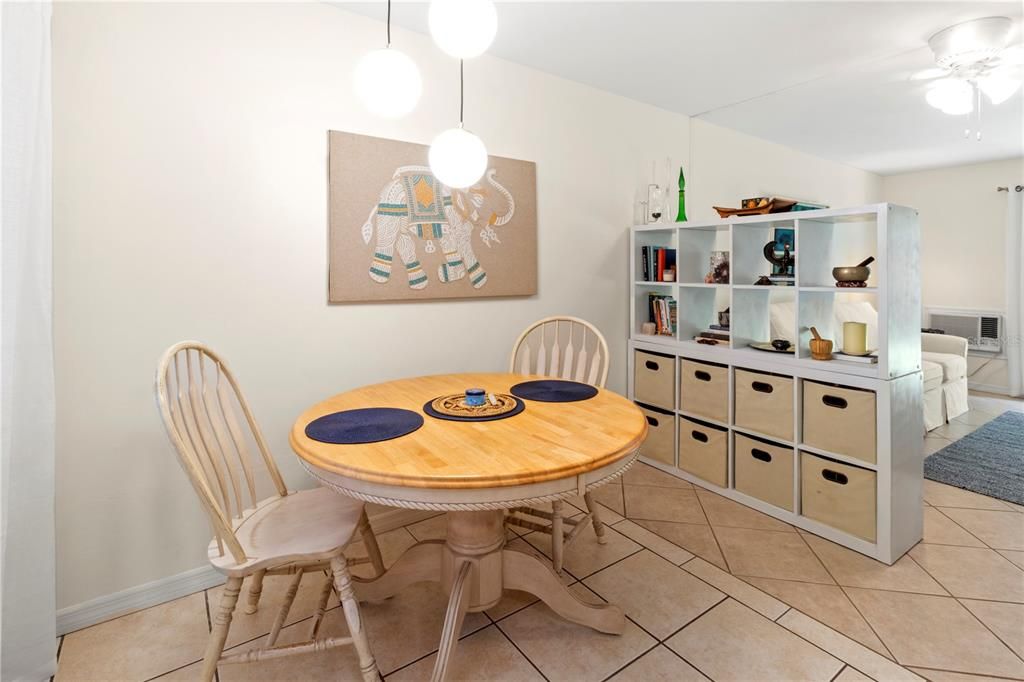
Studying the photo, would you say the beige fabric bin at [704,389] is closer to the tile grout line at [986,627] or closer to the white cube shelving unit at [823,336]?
the white cube shelving unit at [823,336]

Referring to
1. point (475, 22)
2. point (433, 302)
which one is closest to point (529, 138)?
point (433, 302)

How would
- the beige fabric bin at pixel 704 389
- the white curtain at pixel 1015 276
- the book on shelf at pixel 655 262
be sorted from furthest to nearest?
the book on shelf at pixel 655 262
the beige fabric bin at pixel 704 389
the white curtain at pixel 1015 276

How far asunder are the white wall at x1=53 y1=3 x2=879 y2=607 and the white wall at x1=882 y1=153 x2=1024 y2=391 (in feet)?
0.64

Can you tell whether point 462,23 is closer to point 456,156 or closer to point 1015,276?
point 456,156

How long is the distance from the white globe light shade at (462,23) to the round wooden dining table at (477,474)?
1022 mm

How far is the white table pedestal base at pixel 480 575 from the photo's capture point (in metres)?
1.53

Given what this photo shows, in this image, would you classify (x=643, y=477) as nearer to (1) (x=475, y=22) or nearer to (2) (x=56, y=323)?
(1) (x=475, y=22)

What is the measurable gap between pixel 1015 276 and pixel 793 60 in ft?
4.82

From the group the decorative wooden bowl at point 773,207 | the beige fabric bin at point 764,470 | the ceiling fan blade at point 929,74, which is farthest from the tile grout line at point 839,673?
the ceiling fan blade at point 929,74

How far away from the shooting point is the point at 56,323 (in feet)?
5.40

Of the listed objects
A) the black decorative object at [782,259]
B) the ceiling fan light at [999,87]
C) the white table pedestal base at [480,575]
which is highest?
the ceiling fan light at [999,87]

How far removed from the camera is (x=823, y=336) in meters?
2.38

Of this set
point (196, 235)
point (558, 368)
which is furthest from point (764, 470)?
point (196, 235)

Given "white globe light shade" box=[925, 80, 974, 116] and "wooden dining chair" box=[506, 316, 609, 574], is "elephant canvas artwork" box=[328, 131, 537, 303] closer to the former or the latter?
"wooden dining chair" box=[506, 316, 609, 574]
